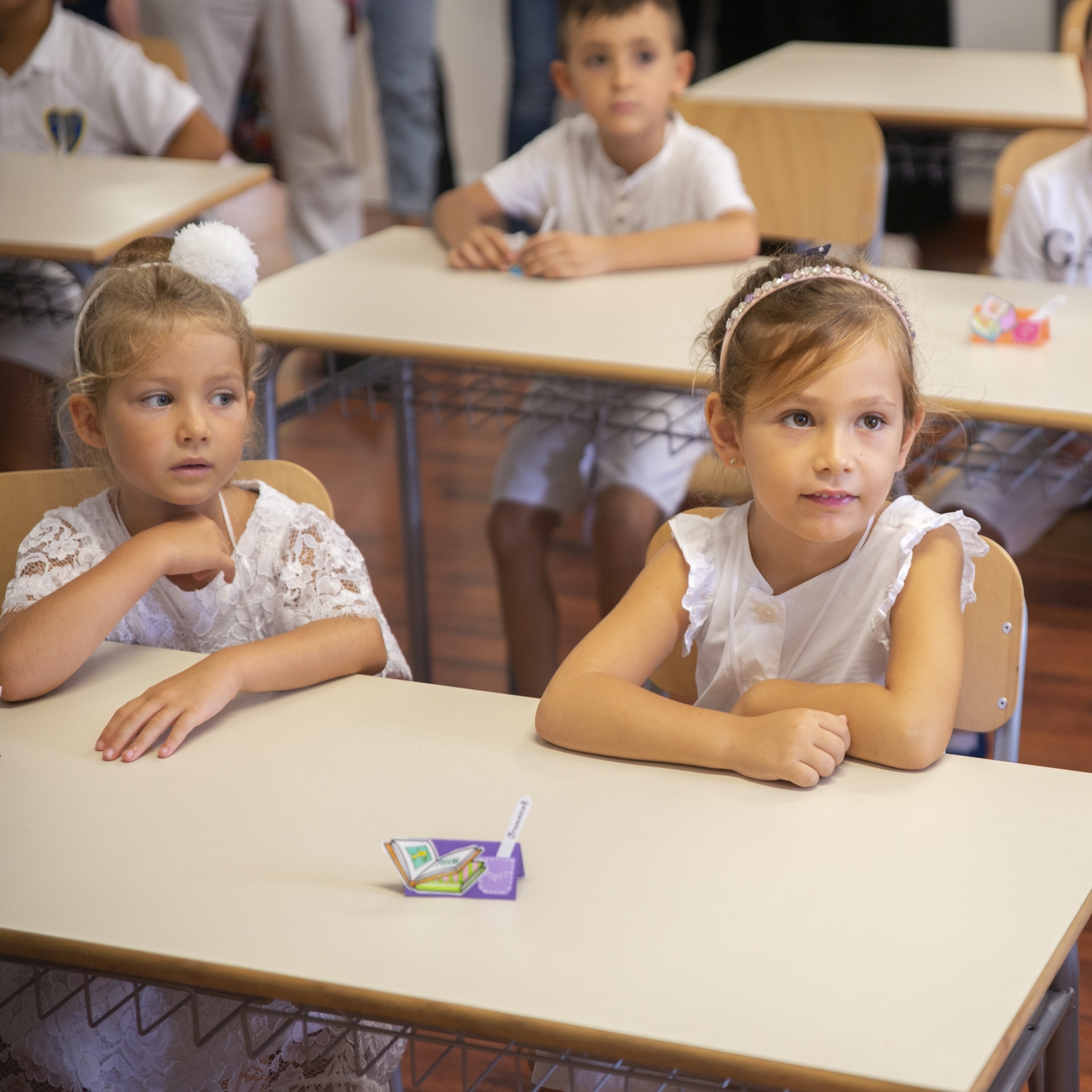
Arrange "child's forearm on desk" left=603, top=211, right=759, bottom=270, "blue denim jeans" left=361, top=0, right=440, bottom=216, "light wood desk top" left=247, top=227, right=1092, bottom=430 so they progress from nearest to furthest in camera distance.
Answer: "light wood desk top" left=247, top=227, right=1092, bottom=430
"child's forearm on desk" left=603, top=211, right=759, bottom=270
"blue denim jeans" left=361, top=0, right=440, bottom=216

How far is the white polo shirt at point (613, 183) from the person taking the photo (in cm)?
238

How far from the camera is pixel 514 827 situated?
978mm

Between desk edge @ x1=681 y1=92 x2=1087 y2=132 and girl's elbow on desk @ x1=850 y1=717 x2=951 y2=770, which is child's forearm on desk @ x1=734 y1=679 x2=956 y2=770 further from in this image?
desk edge @ x1=681 y1=92 x2=1087 y2=132

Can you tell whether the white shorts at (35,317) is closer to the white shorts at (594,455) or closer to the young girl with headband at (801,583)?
the white shorts at (594,455)

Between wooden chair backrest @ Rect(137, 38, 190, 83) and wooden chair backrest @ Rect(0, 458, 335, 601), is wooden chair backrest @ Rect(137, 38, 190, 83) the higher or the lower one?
the higher one

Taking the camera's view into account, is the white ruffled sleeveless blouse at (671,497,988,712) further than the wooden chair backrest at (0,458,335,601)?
No

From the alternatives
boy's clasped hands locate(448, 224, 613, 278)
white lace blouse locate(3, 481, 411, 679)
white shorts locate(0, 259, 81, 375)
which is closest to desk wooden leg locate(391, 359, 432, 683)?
boy's clasped hands locate(448, 224, 613, 278)

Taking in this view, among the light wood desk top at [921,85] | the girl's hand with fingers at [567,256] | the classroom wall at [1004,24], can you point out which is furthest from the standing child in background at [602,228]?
the classroom wall at [1004,24]

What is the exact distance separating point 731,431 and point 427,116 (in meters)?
3.55

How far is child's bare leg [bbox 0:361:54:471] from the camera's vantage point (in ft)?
8.49

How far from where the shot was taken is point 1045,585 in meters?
2.89

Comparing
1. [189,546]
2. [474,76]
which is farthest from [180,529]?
[474,76]

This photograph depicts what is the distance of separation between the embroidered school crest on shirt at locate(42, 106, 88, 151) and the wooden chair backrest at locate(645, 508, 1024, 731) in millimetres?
2264

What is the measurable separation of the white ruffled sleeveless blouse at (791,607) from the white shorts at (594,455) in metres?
0.80
